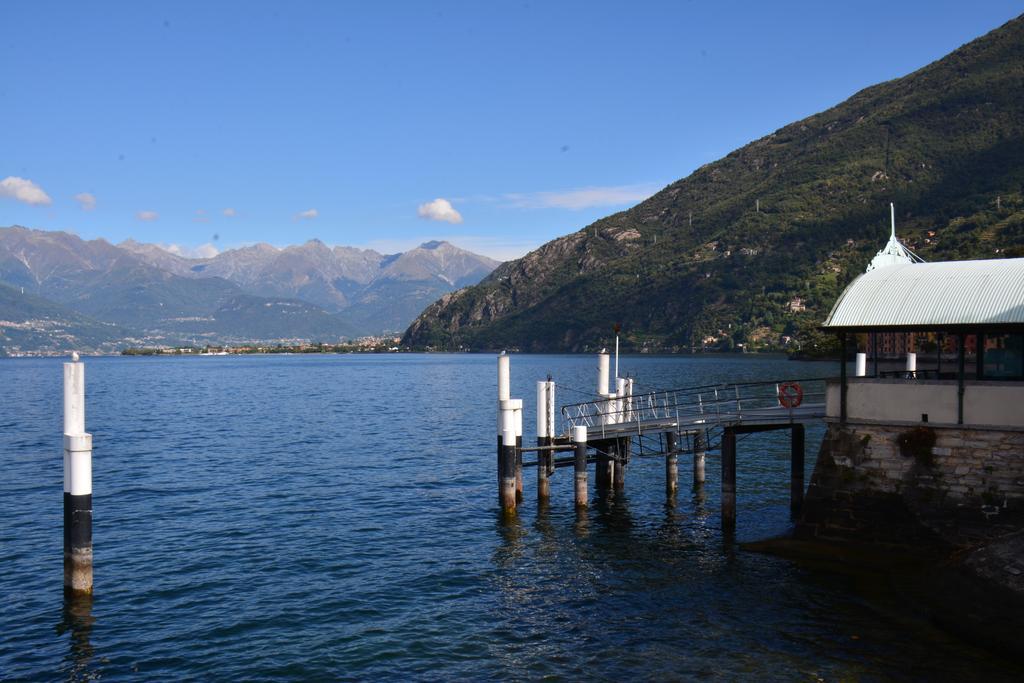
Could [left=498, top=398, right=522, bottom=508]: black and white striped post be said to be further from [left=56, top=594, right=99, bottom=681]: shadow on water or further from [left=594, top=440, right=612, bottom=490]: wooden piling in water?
[left=56, top=594, right=99, bottom=681]: shadow on water

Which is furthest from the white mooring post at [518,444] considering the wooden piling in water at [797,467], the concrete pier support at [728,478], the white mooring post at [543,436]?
the wooden piling in water at [797,467]

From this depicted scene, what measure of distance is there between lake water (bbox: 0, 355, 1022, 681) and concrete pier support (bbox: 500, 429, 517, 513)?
1007 mm

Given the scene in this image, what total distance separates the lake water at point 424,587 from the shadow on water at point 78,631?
0.06m

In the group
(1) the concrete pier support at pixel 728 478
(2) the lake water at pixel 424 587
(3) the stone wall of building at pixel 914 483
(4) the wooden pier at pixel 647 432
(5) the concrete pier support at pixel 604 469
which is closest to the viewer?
(2) the lake water at pixel 424 587

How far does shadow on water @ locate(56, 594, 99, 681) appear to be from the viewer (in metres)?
17.5

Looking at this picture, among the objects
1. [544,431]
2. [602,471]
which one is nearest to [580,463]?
[544,431]

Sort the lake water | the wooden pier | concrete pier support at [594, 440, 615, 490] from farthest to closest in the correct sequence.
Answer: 1. concrete pier support at [594, 440, 615, 490]
2. the wooden pier
3. the lake water

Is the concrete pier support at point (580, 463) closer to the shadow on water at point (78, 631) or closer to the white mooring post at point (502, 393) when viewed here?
the white mooring post at point (502, 393)

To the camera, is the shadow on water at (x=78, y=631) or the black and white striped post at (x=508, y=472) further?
the black and white striped post at (x=508, y=472)

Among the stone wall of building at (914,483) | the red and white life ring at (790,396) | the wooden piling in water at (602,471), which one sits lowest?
the wooden piling in water at (602,471)

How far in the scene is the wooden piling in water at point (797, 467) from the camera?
29328 millimetres

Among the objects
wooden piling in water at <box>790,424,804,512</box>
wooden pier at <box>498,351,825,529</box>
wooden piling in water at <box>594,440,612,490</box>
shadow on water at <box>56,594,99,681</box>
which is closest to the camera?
shadow on water at <box>56,594,99,681</box>

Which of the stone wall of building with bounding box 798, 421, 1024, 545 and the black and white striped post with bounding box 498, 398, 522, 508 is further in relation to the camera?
the black and white striped post with bounding box 498, 398, 522, 508

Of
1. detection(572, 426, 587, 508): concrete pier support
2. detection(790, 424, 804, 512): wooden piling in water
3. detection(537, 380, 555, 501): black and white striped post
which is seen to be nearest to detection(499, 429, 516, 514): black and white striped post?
detection(537, 380, 555, 501): black and white striped post
